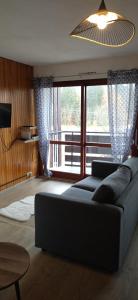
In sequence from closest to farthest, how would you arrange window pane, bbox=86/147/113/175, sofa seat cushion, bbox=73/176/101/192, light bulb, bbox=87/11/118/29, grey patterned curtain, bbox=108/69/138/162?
light bulb, bbox=87/11/118/29 → sofa seat cushion, bbox=73/176/101/192 → grey patterned curtain, bbox=108/69/138/162 → window pane, bbox=86/147/113/175

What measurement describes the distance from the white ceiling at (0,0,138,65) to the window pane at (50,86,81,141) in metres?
0.70

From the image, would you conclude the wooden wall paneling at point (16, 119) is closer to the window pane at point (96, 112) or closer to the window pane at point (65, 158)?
the window pane at point (65, 158)

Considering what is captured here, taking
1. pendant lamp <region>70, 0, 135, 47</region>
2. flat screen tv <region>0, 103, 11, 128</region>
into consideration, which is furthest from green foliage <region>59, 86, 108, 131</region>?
pendant lamp <region>70, 0, 135, 47</region>

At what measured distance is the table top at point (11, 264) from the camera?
156cm

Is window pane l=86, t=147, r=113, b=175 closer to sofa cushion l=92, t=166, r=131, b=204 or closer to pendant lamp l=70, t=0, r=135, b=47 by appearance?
sofa cushion l=92, t=166, r=131, b=204

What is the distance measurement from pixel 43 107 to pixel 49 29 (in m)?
2.21

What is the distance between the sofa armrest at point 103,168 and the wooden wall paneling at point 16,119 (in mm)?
1666

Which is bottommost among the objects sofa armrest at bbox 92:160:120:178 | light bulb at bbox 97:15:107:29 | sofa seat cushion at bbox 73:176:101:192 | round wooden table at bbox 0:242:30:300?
round wooden table at bbox 0:242:30:300

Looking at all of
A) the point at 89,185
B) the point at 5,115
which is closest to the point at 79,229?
the point at 89,185

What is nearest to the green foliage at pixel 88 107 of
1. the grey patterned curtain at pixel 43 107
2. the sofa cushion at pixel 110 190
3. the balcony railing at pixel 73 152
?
the balcony railing at pixel 73 152

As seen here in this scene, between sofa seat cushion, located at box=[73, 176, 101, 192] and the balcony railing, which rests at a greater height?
the balcony railing

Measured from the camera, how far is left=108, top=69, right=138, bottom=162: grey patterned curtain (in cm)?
407

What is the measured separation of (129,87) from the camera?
13.4ft

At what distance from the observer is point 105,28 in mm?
1714
